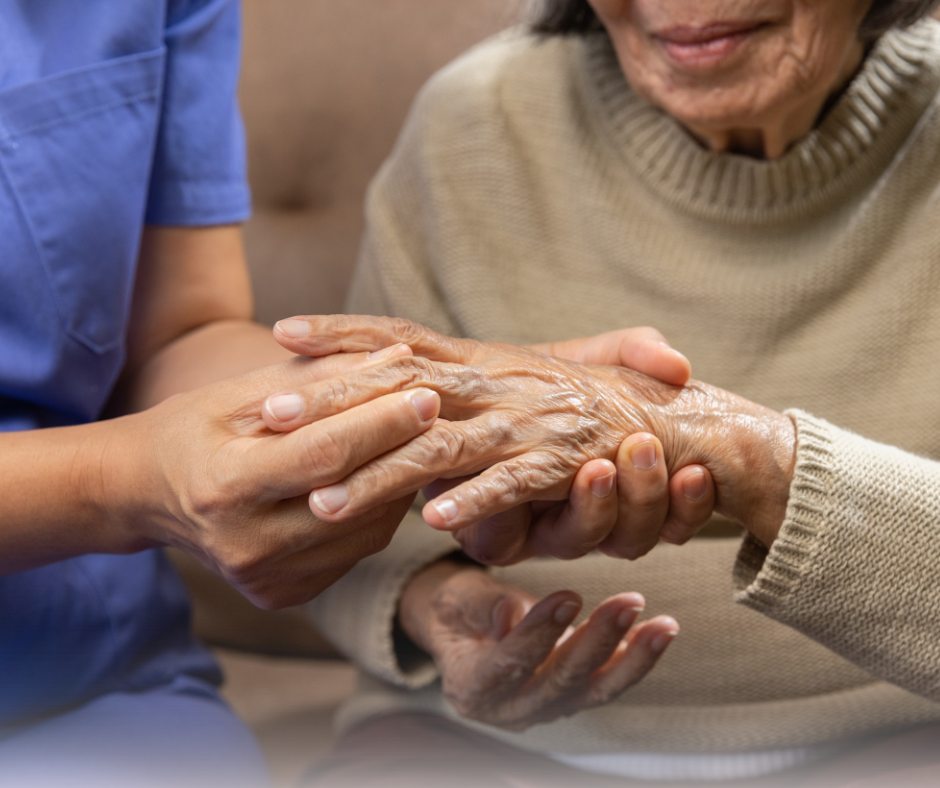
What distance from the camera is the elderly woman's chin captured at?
0.71 metres

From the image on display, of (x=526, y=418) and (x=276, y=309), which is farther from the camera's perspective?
(x=276, y=309)

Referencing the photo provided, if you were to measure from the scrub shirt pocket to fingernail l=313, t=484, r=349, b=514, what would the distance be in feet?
1.00

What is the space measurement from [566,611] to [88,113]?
0.52 meters

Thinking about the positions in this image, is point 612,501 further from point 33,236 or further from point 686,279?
point 33,236

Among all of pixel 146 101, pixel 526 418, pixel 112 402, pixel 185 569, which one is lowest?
pixel 185 569

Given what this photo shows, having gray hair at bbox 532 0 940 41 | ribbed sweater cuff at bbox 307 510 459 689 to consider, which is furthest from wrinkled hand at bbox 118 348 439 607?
gray hair at bbox 532 0 940 41

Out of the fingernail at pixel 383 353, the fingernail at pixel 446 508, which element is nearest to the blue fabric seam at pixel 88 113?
the fingernail at pixel 383 353

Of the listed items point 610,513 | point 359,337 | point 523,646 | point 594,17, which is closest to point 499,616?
point 523,646

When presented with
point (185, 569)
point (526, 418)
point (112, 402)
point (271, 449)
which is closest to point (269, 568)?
point (271, 449)

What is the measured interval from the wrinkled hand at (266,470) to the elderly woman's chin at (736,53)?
0.36m

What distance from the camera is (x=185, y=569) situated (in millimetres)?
1064

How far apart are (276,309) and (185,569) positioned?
0.33 m

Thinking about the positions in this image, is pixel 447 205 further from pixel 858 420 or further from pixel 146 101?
pixel 858 420

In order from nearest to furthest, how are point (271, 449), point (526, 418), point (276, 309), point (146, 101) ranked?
point (271, 449) < point (526, 418) < point (146, 101) < point (276, 309)
